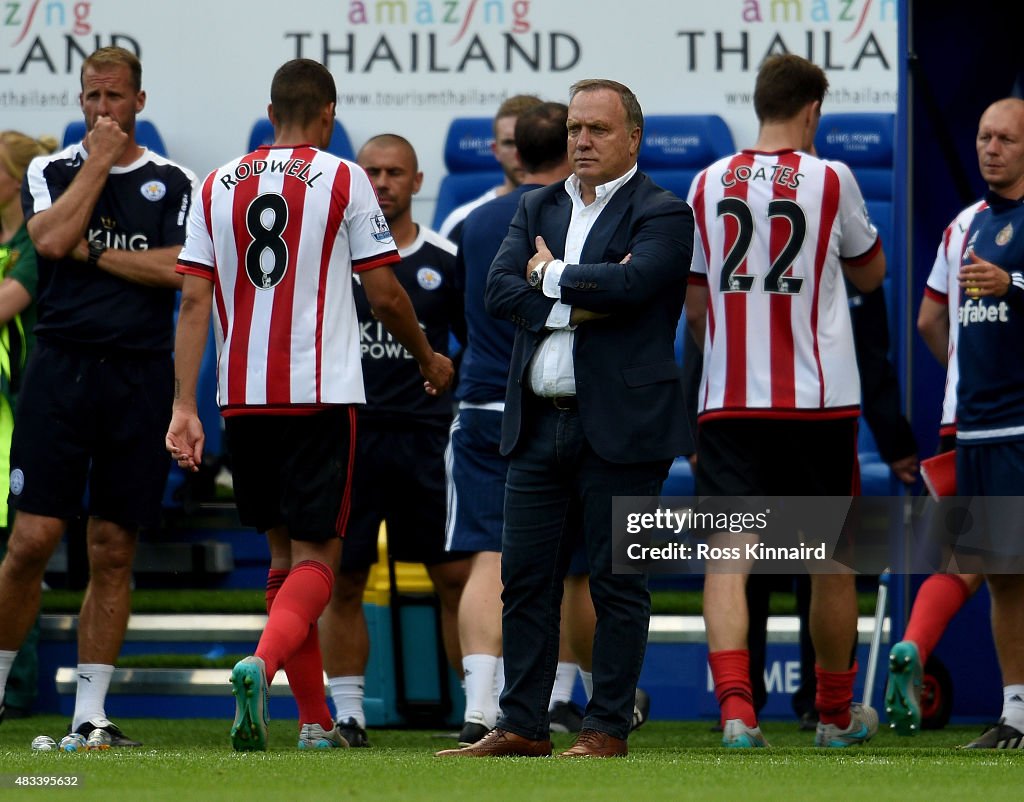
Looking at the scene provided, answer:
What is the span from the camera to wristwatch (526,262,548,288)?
429 centimetres

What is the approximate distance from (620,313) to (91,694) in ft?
6.12

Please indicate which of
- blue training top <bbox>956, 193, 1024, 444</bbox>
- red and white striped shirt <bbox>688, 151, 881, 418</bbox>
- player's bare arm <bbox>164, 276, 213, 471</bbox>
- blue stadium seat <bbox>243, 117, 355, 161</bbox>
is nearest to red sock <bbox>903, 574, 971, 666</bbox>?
blue training top <bbox>956, 193, 1024, 444</bbox>

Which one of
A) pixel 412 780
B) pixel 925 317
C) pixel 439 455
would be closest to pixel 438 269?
pixel 439 455

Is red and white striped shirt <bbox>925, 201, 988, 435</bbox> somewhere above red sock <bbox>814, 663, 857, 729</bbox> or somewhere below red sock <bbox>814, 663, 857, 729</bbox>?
above

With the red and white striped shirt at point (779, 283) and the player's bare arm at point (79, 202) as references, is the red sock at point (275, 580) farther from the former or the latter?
the red and white striped shirt at point (779, 283)

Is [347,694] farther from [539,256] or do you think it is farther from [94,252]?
[539,256]

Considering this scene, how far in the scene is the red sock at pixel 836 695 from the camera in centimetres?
518

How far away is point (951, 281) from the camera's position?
210 inches

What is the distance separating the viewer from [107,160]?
5086 millimetres

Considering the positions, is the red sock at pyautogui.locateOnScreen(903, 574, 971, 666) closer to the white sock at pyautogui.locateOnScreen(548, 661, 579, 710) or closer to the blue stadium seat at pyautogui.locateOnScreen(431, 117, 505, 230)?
the white sock at pyautogui.locateOnScreen(548, 661, 579, 710)

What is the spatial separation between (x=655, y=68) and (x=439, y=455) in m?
2.88

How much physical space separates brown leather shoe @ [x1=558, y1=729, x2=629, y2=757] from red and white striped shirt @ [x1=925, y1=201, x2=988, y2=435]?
162 centimetres

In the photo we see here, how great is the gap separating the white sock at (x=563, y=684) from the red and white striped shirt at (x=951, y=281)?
4.67ft

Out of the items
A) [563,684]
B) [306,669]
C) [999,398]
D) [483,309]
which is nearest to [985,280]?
[999,398]
